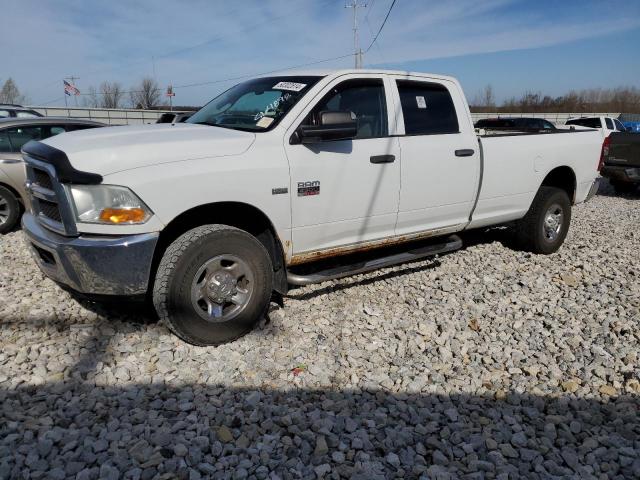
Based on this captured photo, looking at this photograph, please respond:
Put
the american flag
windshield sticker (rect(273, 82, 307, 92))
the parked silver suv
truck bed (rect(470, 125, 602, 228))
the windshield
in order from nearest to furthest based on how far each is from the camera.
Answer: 1. the windshield
2. windshield sticker (rect(273, 82, 307, 92))
3. truck bed (rect(470, 125, 602, 228))
4. the parked silver suv
5. the american flag

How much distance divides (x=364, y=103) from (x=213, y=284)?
1.99 metres

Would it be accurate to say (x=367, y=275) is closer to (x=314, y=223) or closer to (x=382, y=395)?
(x=314, y=223)

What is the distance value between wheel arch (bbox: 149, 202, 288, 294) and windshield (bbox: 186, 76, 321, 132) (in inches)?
25.1

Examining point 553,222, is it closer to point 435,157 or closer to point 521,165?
point 521,165

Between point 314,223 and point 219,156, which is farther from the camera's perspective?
point 314,223

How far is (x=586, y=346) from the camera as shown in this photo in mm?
3893

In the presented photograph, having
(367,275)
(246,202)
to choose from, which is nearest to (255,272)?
(246,202)

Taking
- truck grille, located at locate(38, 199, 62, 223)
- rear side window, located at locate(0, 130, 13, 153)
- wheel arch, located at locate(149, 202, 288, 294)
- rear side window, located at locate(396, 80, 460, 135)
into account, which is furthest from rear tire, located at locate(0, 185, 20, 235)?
rear side window, located at locate(396, 80, 460, 135)

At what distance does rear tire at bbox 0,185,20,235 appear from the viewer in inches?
264

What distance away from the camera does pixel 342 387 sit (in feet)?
10.8

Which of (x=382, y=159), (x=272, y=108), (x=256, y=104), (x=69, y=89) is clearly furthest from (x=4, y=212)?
(x=69, y=89)

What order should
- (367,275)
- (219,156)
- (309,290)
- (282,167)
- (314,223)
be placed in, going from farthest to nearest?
1. (367,275)
2. (309,290)
3. (314,223)
4. (282,167)
5. (219,156)

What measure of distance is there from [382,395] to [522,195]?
3335 millimetres

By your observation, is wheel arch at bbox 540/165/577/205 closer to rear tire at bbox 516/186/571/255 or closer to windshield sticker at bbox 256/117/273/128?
rear tire at bbox 516/186/571/255
